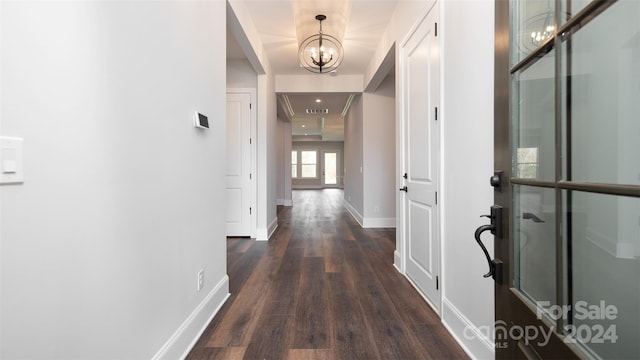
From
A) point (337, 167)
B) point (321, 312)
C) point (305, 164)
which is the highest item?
point (305, 164)

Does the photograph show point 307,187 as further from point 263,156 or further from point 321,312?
point 321,312

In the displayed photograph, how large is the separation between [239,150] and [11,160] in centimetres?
404

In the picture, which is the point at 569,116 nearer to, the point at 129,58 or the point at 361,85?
the point at 129,58

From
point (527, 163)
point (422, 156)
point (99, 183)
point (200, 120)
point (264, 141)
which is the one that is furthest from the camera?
point (264, 141)

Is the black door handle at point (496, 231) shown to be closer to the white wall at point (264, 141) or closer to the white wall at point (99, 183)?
the white wall at point (99, 183)

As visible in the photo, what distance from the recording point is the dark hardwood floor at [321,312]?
1.80 metres

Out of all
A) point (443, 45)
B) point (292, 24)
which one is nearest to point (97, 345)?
point (443, 45)

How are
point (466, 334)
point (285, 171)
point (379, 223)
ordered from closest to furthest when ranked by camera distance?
point (466, 334), point (379, 223), point (285, 171)

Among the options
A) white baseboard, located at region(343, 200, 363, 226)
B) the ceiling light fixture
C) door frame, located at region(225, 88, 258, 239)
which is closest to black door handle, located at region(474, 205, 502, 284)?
the ceiling light fixture

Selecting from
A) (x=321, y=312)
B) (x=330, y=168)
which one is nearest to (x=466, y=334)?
(x=321, y=312)

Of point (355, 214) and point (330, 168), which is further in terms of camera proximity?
point (330, 168)

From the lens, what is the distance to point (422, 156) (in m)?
2.61

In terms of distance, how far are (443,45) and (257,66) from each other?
2.86 metres

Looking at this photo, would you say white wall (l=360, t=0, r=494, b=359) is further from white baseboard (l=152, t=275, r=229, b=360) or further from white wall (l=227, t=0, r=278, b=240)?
white wall (l=227, t=0, r=278, b=240)
